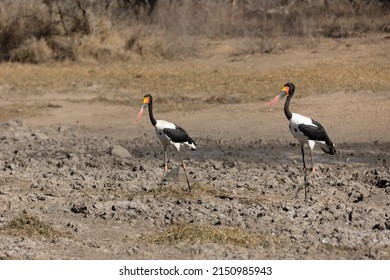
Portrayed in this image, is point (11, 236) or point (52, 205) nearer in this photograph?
point (11, 236)

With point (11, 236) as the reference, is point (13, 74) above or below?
below

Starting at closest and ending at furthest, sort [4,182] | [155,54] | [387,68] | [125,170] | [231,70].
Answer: [4,182] < [125,170] < [387,68] < [231,70] < [155,54]

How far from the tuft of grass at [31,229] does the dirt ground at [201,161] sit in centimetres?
1

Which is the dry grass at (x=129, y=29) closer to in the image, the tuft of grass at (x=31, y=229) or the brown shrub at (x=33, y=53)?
the brown shrub at (x=33, y=53)

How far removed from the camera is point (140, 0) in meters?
30.4

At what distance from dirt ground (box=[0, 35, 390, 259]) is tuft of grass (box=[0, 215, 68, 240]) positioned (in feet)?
0.04

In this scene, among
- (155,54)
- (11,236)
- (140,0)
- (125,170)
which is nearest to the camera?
(11,236)

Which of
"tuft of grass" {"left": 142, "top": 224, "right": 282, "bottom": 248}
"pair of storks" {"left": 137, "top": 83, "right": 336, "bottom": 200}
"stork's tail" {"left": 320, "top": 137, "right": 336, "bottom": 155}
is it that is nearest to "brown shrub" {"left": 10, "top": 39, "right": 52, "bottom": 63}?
"pair of storks" {"left": 137, "top": 83, "right": 336, "bottom": 200}

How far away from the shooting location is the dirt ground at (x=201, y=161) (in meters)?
8.33

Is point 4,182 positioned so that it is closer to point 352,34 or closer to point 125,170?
point 125,170

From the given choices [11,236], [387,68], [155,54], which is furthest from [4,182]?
[155,54]

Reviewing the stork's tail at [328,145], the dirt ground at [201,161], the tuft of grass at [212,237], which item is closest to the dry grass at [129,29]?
the dirt ground at [201,161]

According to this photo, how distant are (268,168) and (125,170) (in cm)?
160

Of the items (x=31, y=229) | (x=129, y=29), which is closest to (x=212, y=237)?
(x=31, y=229)
